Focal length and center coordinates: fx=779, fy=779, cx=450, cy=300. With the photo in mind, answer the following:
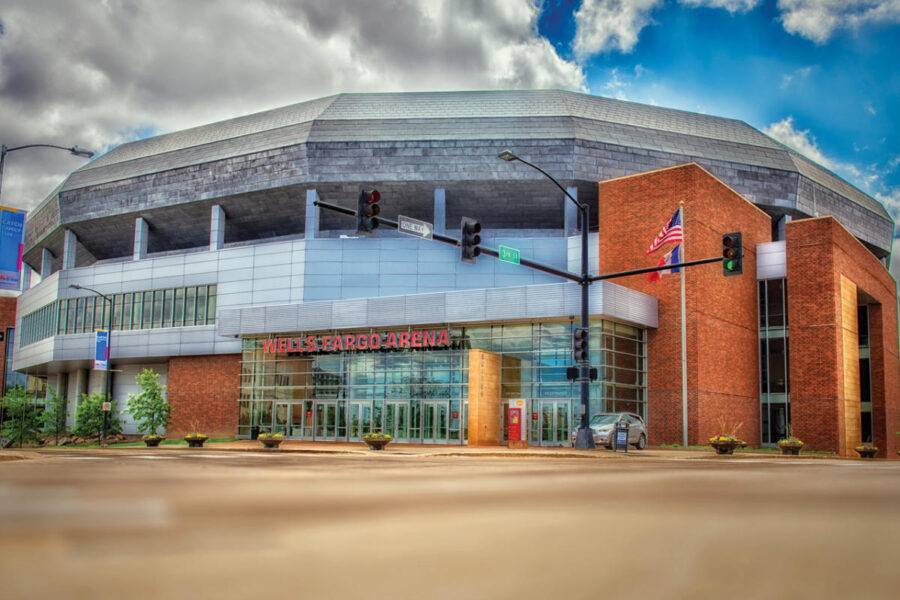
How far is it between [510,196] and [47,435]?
42.6m

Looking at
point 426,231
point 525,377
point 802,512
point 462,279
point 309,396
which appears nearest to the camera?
point 802,512

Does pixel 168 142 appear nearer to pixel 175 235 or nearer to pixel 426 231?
pixel 175 235

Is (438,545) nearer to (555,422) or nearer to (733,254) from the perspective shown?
(733,254)

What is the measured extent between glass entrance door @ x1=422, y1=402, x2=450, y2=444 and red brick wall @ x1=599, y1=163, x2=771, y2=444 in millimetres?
10786

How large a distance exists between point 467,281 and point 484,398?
1321cm

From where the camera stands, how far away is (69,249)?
68.2 meters

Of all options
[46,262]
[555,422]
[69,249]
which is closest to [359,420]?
[555,422]

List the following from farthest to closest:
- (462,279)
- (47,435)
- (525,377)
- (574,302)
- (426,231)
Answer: (47,435)
(462,279)
(525,377)
(574,302)
(426,231)

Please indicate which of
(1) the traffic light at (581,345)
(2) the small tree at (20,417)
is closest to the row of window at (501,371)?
(1) the traffic light at (581,345)

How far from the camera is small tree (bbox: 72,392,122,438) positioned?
5588 centimetres

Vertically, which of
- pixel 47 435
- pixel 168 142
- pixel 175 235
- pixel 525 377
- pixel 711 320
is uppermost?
pixel 168 142

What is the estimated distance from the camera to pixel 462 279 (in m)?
52.1

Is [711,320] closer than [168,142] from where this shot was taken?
Yes

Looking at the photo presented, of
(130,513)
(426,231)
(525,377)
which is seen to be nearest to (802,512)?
(130,513)
